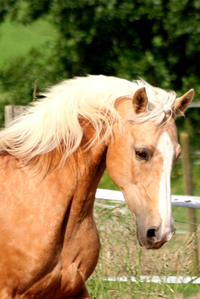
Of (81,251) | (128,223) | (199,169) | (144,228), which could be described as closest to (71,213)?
(81,251)

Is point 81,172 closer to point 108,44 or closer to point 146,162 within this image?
point 146,162

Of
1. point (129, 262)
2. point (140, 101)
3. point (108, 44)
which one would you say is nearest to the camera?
point (140, 101)

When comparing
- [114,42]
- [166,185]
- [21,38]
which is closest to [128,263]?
[166,185]

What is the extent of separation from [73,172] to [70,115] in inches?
12.6

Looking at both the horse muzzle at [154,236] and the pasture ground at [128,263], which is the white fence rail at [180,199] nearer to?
the pasture ground at [128,263]

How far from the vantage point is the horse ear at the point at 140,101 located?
270cm

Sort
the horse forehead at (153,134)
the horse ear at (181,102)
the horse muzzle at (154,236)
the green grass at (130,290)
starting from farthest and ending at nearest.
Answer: the green grass at (130,290) → the horse ear at (181,102) → the horse forehead at (153,134) → the horse muzzle at (154,236)

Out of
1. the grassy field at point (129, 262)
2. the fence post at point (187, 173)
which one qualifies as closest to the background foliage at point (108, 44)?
the fence post at point (187, 173)

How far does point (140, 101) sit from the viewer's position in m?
2.74

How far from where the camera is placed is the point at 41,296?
2.80 meters

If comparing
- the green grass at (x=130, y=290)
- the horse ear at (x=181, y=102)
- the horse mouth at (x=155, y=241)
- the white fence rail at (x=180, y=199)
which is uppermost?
the horse ear at (x=181, y=102)

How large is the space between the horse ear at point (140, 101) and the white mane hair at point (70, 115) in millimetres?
66

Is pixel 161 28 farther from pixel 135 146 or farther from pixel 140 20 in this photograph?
pixel 135 146

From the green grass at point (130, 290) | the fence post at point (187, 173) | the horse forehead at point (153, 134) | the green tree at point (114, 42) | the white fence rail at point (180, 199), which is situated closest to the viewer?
the horse forehead at point (153, 134)
